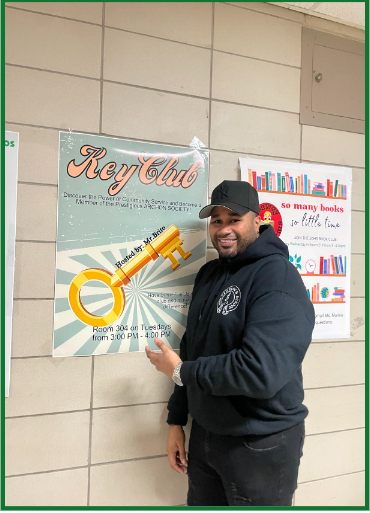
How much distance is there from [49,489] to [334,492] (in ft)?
4.59

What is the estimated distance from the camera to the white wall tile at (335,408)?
1.74m

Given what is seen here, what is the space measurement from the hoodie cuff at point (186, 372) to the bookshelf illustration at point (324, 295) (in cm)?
88

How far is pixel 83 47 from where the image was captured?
139cm

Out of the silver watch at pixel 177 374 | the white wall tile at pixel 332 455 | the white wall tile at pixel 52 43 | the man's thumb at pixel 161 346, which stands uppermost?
the white wall tile at pixel 52 43

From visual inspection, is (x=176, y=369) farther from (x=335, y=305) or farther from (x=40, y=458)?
(x=335, y=305)

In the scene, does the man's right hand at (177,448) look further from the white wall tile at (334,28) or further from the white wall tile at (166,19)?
the white wall tile at (334,28)

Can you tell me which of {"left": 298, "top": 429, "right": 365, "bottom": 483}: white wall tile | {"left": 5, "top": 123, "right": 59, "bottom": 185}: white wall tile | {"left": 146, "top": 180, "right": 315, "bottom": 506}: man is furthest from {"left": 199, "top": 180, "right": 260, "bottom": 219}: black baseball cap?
{"left": 298, "top": 429, "right": 365, "bottom": 483}: white wall tile

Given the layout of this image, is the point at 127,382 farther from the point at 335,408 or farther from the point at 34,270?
the point at 335,408

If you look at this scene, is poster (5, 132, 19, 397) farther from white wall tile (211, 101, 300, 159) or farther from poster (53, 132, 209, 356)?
white wall tile (211, 101, 300, 159)

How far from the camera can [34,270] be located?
134cm

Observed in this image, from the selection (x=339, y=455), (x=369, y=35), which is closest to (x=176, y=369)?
(x=339, y=455)

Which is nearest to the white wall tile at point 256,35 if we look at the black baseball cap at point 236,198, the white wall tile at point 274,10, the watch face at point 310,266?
the white wall tile at point 274,10

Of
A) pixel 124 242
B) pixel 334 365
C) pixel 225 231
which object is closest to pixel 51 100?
pixel 124 242

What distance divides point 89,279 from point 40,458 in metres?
0.71
